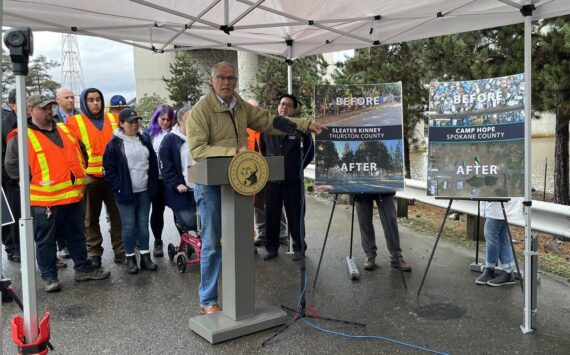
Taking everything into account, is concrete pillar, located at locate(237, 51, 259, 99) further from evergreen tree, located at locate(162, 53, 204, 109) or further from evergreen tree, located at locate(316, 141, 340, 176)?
evergreen tree, located at locate(316, 141, 340, 176)

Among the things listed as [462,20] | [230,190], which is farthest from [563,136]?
[230,190]

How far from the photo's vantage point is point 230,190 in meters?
3.50

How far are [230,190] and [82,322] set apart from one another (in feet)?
5.59

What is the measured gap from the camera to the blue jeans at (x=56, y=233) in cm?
447

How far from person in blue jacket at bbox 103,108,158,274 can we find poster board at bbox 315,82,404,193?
184 centimetres

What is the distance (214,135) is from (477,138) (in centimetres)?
218

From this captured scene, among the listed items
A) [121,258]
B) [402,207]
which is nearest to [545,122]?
[402,207]

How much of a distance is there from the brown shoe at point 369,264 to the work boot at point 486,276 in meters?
1.05

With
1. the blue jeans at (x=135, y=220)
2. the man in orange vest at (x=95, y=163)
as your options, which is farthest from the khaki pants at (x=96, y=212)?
the blue jeans at (x=135, y=220)

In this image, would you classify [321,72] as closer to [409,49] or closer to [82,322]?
[409,49]

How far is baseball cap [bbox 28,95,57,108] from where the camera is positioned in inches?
172

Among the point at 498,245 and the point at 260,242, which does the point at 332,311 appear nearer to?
the point at 498,245

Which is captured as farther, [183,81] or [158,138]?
[183,81]

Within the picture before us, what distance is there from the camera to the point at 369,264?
5.14 meters
